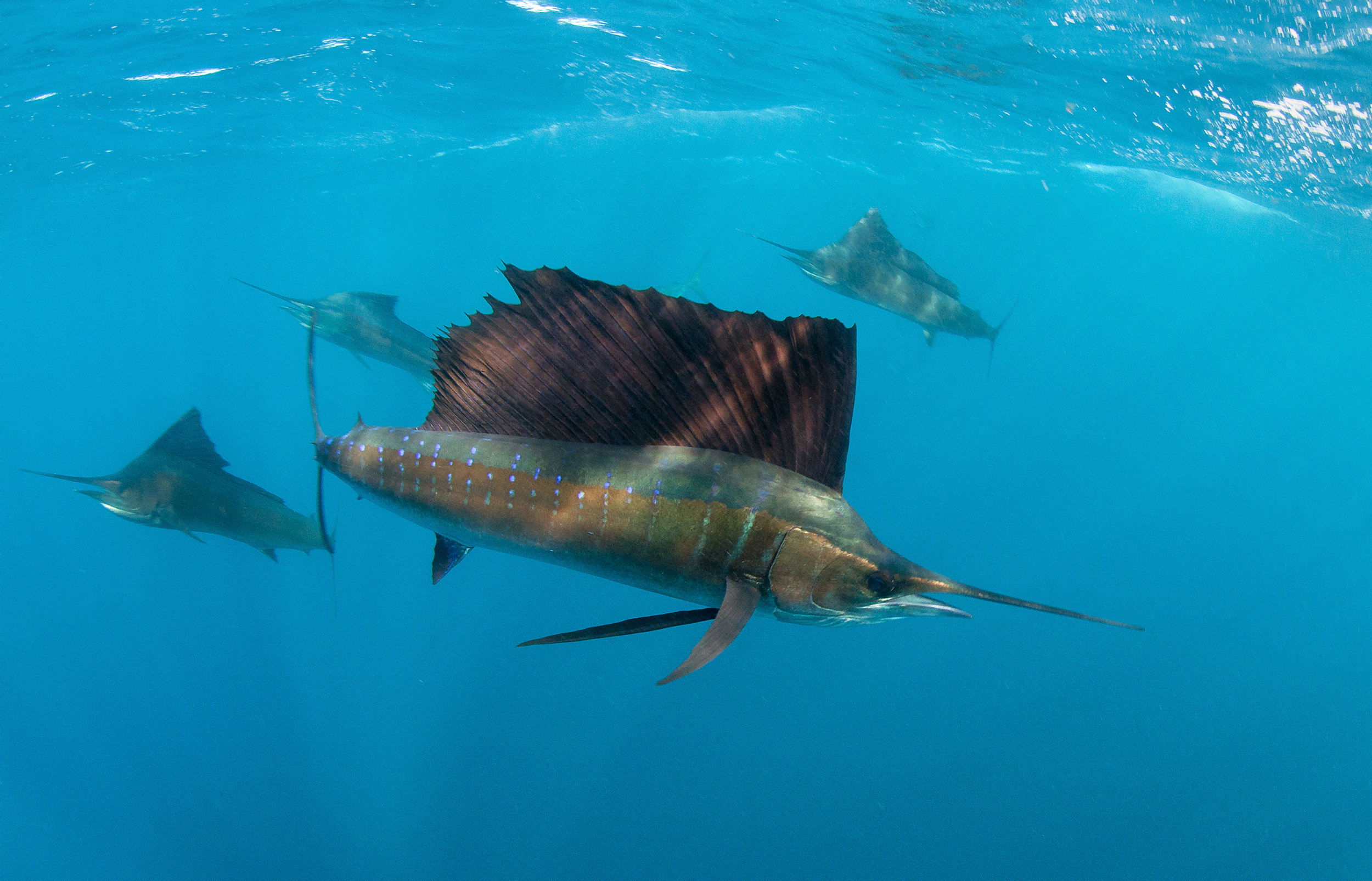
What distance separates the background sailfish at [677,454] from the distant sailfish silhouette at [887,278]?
5.34m

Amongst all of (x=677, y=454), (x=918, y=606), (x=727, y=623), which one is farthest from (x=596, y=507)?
(x=918, y=606)

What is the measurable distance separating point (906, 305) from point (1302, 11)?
5737 millimetres

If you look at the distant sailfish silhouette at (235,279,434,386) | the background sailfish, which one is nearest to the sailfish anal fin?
the background sailfish

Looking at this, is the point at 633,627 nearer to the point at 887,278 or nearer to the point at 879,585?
the point at 879,585

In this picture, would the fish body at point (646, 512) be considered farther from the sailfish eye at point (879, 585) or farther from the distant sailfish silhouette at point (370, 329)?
the distant sailfish silhouette at point (370, 329)

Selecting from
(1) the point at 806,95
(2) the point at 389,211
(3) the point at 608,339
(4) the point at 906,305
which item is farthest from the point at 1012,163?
(2) the point at 389,211

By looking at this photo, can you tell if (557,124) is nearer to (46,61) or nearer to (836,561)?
(46,61)

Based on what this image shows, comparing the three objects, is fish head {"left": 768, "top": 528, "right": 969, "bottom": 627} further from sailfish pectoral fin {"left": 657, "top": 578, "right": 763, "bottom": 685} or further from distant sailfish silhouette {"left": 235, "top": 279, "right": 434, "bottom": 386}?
distant sailfish silhouette {"left": 235, "top": 279, "right": 434, "bottom": 386}

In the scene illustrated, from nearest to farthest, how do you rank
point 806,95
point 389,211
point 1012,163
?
1. point 806,95
2. point 1012,163
3. point 389,211

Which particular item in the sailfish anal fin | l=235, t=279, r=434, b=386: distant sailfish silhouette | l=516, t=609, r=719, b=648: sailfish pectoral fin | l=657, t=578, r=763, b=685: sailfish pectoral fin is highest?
l=657, t=578, r=763, b=685: sailfish pectoral fin

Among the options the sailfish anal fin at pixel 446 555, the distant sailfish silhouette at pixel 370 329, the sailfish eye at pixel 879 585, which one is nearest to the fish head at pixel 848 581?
the sailfish eye at pixel 879 585

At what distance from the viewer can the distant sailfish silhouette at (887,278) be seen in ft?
22.8

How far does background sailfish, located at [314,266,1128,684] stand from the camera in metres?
1.63

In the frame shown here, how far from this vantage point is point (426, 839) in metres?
9.77
